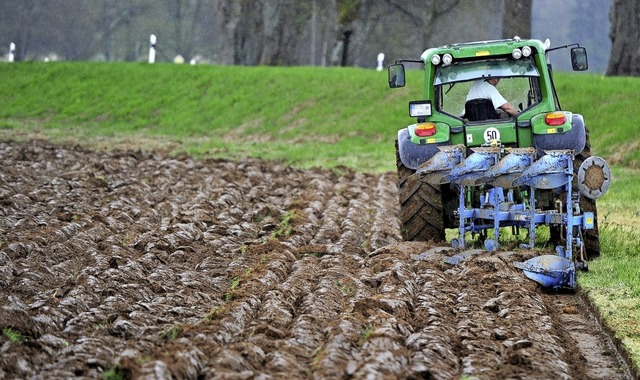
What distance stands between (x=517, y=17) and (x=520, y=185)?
18.1m

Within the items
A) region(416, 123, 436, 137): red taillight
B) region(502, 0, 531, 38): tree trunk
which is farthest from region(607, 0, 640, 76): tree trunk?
region(416, 123, 436, 137): red taillight

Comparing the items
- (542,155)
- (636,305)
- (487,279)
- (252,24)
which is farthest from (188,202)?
(252,24)

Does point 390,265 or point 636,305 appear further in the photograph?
point 390,265

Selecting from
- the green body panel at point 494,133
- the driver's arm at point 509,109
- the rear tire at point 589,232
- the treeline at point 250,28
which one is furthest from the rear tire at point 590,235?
the treeline at point 250,28

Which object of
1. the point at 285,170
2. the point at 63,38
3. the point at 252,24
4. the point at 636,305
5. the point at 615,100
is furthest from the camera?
the point at 63,38

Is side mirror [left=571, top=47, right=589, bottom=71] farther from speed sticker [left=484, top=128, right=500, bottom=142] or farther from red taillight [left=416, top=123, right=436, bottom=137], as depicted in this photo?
red taillight [left=416, top=123, right=436, bottom=137]

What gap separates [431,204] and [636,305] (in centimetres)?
314

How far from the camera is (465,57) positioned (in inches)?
466

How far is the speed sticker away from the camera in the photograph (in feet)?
37.2

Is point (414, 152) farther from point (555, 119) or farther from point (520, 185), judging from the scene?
point (520, 185)

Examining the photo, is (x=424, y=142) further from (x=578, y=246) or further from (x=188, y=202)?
(x=188, y=202)

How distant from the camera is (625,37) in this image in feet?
89.9

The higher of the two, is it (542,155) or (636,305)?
(542,155)

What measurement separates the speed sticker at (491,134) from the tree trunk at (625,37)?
16.9 metres
